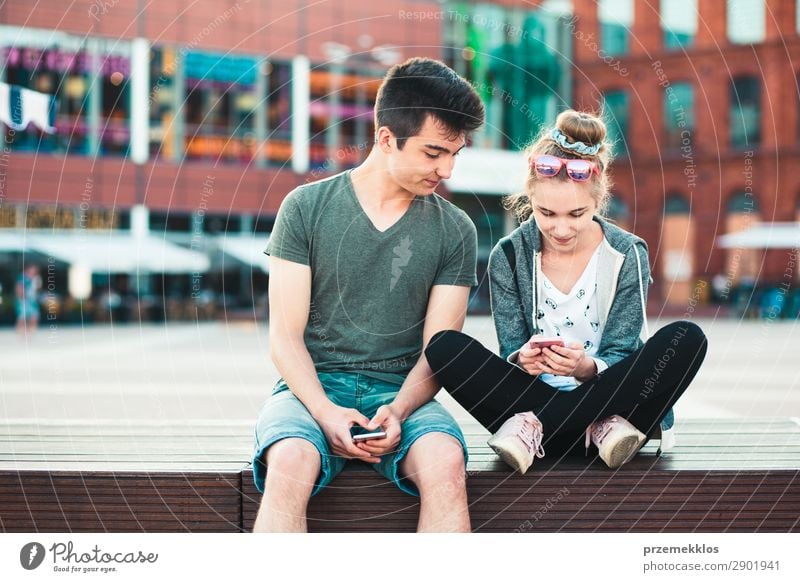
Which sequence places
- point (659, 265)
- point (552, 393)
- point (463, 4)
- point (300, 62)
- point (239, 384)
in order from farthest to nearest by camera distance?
point (659, 265)
point (300, 62)
point (463, 4)
point (239, 384)
point (552, 393)

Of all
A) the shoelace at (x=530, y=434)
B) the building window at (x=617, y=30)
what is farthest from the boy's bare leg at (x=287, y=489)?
the building window at (x=617, y=30)

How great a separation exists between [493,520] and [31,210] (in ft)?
70.6

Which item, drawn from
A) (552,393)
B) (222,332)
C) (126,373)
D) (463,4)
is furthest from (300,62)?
(552,393)

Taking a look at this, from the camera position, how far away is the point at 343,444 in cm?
301

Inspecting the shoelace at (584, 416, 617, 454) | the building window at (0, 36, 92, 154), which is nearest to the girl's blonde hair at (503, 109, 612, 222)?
the shoelace at (584, 416, 617, 454)

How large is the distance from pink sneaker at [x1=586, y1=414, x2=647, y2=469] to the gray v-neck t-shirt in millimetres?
663

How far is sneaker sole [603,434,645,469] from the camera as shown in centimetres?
308

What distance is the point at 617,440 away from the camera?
307 centimetres

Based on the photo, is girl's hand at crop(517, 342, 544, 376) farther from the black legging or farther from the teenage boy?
the teenage boy

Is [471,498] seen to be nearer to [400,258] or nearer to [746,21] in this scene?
[400,258]

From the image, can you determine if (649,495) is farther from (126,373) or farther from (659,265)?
(659,265)

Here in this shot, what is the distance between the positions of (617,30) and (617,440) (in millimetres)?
25815

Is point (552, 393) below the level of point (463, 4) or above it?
below

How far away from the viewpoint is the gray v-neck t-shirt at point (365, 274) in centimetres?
→ 336
